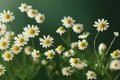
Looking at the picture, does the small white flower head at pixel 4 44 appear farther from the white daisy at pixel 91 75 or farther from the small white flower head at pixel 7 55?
the white daisy at pixel 91 75

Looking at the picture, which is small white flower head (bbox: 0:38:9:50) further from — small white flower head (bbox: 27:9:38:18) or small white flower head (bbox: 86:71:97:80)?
small white flower head (bbox: 86:71:97:80)

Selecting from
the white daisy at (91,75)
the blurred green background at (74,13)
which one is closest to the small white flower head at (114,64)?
the white daisy at (91,75)

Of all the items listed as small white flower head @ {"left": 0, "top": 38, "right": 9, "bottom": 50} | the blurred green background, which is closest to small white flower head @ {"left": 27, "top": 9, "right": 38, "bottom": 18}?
small white flower head @ {"left": 0, "top": 38, "right": 9, "bottom": 50}

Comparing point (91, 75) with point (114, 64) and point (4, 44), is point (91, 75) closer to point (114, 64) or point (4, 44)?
point (114, 64)

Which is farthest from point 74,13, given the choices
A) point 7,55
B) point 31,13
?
point 7,55

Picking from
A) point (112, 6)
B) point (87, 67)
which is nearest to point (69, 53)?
point (87, 67)

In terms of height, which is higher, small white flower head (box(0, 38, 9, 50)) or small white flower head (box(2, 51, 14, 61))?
small white flower head (box(0, 38, 9, 50))

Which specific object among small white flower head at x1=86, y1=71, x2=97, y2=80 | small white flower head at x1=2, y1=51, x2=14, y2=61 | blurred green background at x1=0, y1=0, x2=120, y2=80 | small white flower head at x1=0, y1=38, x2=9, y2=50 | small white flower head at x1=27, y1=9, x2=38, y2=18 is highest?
blurred green background at x1=0, y1=0, x2=120, y2=80

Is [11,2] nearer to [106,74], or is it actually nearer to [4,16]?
[4,16]
